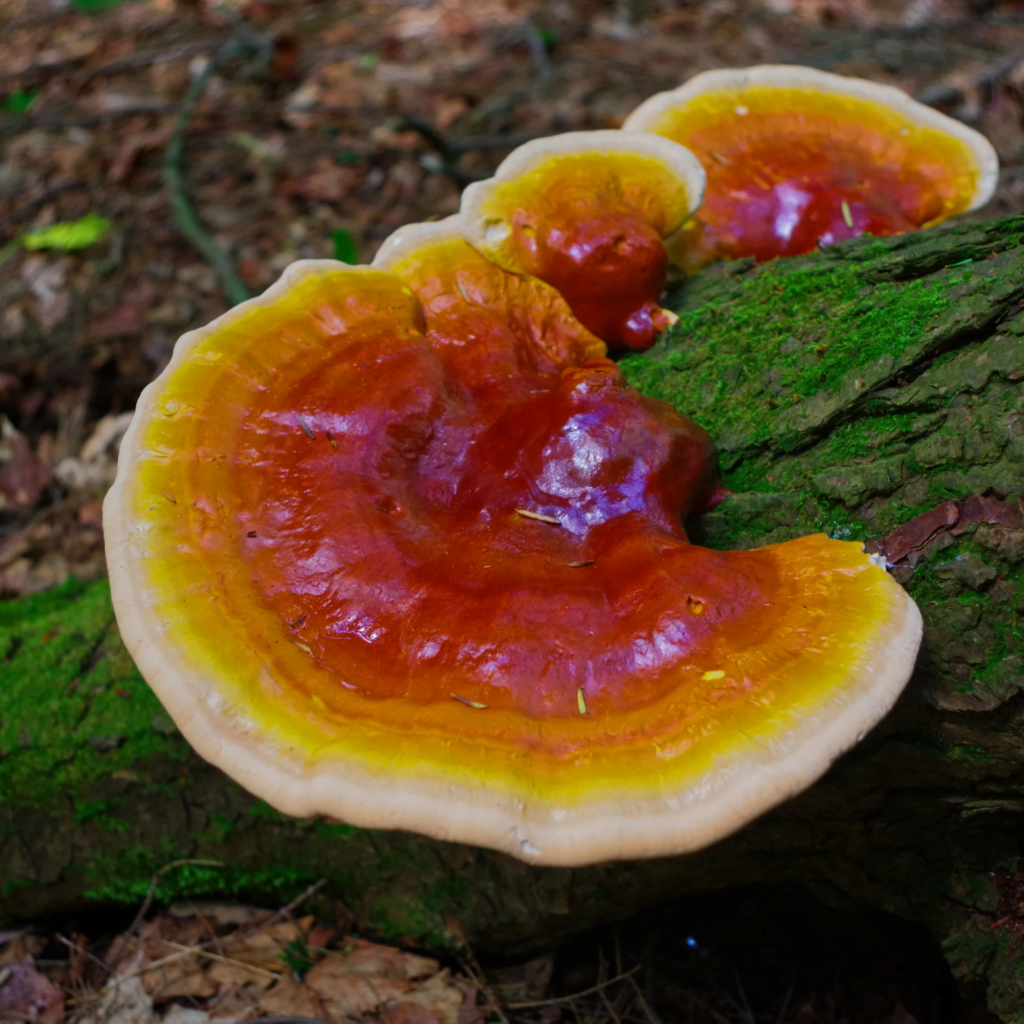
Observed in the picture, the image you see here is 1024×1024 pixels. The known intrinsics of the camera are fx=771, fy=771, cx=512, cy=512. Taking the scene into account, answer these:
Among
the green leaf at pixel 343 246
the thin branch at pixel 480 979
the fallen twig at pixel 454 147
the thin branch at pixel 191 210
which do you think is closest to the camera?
the thin branch at pixel 480 979

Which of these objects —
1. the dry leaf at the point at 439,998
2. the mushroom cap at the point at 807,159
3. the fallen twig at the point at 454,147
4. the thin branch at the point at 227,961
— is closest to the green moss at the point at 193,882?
the thin branch at the point at 227,961

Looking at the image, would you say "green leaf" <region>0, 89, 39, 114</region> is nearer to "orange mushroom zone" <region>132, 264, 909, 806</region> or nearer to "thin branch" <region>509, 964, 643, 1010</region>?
"orange mushroom zone" <region>132, 264, 909, 806</region>

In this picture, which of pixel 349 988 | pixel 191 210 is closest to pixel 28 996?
pixel 349 988

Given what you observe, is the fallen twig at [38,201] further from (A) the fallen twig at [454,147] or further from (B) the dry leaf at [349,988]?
(B) the dry leaf at [349,988]

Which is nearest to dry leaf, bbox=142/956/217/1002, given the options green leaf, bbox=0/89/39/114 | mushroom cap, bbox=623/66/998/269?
mushroom cap, bbox=623/66/998/269

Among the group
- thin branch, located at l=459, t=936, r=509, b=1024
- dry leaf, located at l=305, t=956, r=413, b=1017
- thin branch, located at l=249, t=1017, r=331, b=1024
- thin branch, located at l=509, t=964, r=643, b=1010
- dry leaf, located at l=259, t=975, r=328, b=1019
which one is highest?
thin branch, located at l=249, t=1017, r=331, b=1024

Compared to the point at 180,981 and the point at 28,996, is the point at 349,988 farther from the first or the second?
the point at 28,996

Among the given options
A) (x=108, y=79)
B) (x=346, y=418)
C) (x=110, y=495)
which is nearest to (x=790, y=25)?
(x=108, y=79)
